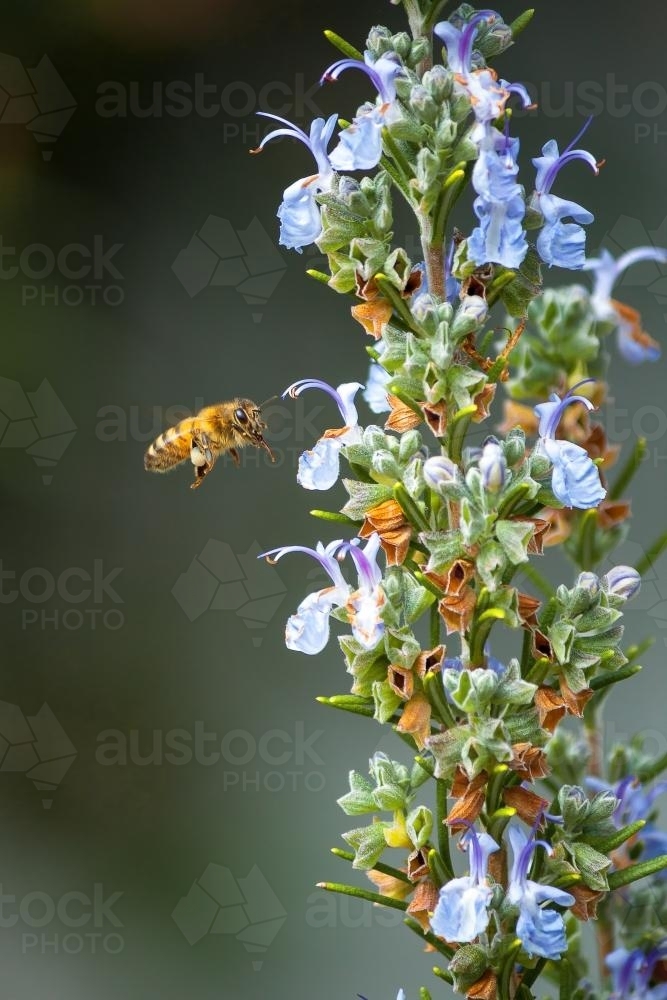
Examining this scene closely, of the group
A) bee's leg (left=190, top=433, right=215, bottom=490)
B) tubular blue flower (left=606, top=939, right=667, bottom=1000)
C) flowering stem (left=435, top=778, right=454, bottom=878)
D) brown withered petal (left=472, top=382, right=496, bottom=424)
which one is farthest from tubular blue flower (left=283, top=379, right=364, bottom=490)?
bee's leg (left=190, top=433, right=215, bottom=490)

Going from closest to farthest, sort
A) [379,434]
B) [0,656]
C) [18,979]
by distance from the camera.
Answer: [379,434] < [18,979] < [0,656]

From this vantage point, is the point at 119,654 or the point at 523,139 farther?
the point at 119,654

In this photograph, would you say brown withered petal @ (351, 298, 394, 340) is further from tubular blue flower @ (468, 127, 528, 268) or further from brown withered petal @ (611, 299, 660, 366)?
brown withered petal @ (611, 299, 660, 366)

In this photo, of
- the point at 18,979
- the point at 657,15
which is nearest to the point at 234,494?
the point at 18,979

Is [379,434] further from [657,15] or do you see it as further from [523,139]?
[657,15]

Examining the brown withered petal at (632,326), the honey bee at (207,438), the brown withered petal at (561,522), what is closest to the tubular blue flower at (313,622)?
the brown withered petal at (561,522)

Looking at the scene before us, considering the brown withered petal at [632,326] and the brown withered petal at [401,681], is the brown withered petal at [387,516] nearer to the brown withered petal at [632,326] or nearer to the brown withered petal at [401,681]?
the brown withered petal at [401,681]
